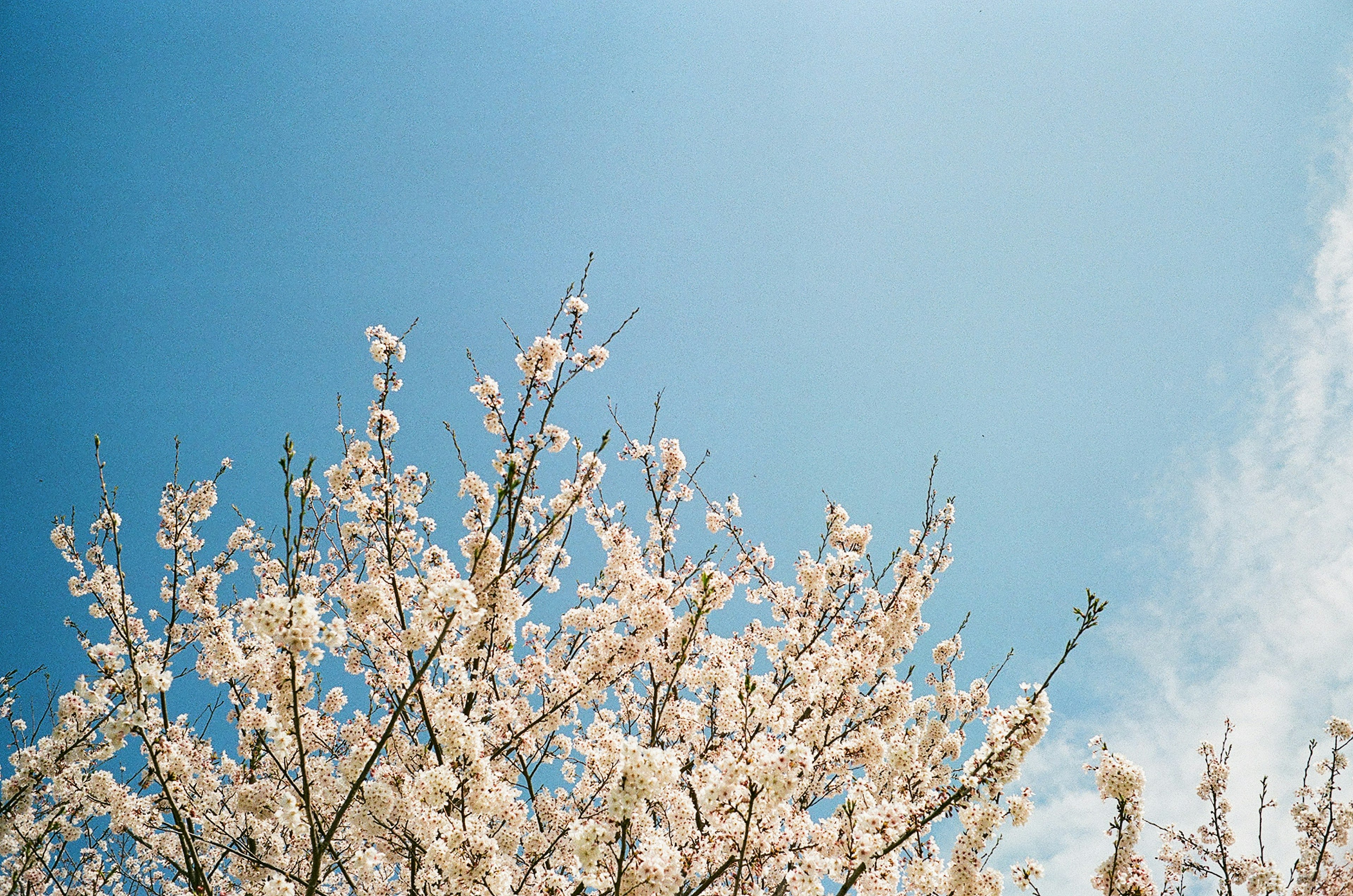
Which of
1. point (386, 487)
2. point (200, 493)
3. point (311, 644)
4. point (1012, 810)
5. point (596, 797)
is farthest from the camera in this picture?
point (200, 493)

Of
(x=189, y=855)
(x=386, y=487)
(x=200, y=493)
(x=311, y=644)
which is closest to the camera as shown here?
(x=311, y=644)

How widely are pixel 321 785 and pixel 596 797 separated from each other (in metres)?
2.92

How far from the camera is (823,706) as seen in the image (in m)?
5.97

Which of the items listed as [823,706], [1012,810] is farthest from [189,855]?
[1012,810]

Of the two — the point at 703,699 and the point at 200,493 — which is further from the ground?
the point at 200,493

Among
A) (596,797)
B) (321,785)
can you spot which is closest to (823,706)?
(596,797)

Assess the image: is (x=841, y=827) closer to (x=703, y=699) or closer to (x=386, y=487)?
(x=703, y=699)

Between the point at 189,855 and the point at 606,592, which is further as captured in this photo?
the point at 606,592

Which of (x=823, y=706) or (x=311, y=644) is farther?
(x=823, y=706)

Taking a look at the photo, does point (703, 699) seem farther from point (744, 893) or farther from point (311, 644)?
point (311, 644)

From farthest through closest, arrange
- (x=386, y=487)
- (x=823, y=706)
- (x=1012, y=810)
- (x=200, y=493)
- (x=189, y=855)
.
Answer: (x=200, y=493)
(x=823, y=706)
(x=386, y=487)
(x=189, y=855)
(x=1012, y=810)

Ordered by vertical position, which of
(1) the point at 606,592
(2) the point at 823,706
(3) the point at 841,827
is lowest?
(3) the point at 841,827

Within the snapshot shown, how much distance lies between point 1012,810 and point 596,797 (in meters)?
4.48

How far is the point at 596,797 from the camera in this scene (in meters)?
6.89
